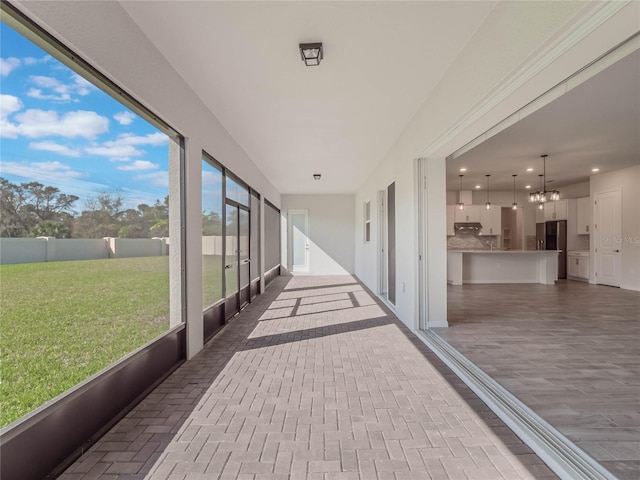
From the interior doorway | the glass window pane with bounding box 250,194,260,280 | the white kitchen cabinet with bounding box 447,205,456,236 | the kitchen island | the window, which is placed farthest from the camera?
the white kitchen cabinet with bounding box 447,205,456,236

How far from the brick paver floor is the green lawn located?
1.55 ft

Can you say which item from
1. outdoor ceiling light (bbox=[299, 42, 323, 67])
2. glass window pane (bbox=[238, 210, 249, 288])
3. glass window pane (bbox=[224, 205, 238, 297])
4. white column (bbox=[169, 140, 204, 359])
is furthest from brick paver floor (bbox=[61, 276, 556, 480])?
outdoor ceiling light (bbox=[299, 42, 323, 67])

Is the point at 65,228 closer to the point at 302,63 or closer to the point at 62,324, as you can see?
the point at 62,324

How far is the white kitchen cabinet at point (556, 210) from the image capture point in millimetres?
9617

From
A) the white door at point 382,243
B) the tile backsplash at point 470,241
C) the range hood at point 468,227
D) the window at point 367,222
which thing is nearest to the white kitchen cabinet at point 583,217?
the tile backsplash at point 470,241

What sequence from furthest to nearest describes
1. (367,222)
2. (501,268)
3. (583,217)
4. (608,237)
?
(583,217), (501,268), (367,222), (608,237)

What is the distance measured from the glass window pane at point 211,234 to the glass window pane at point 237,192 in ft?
1.44

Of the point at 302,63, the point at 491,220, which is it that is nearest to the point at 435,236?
the point at 302,63

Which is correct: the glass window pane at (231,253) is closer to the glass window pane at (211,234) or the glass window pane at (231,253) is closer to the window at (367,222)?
the glass window pane at (211,234)

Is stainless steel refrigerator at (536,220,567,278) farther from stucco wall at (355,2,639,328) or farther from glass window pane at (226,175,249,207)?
glass window pane at (226,175,249,207)

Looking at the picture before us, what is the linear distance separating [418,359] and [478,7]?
3.00 metres

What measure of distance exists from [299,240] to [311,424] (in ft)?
29.2

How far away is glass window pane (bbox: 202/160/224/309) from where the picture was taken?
153 inches

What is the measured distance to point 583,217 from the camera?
30.2ft
